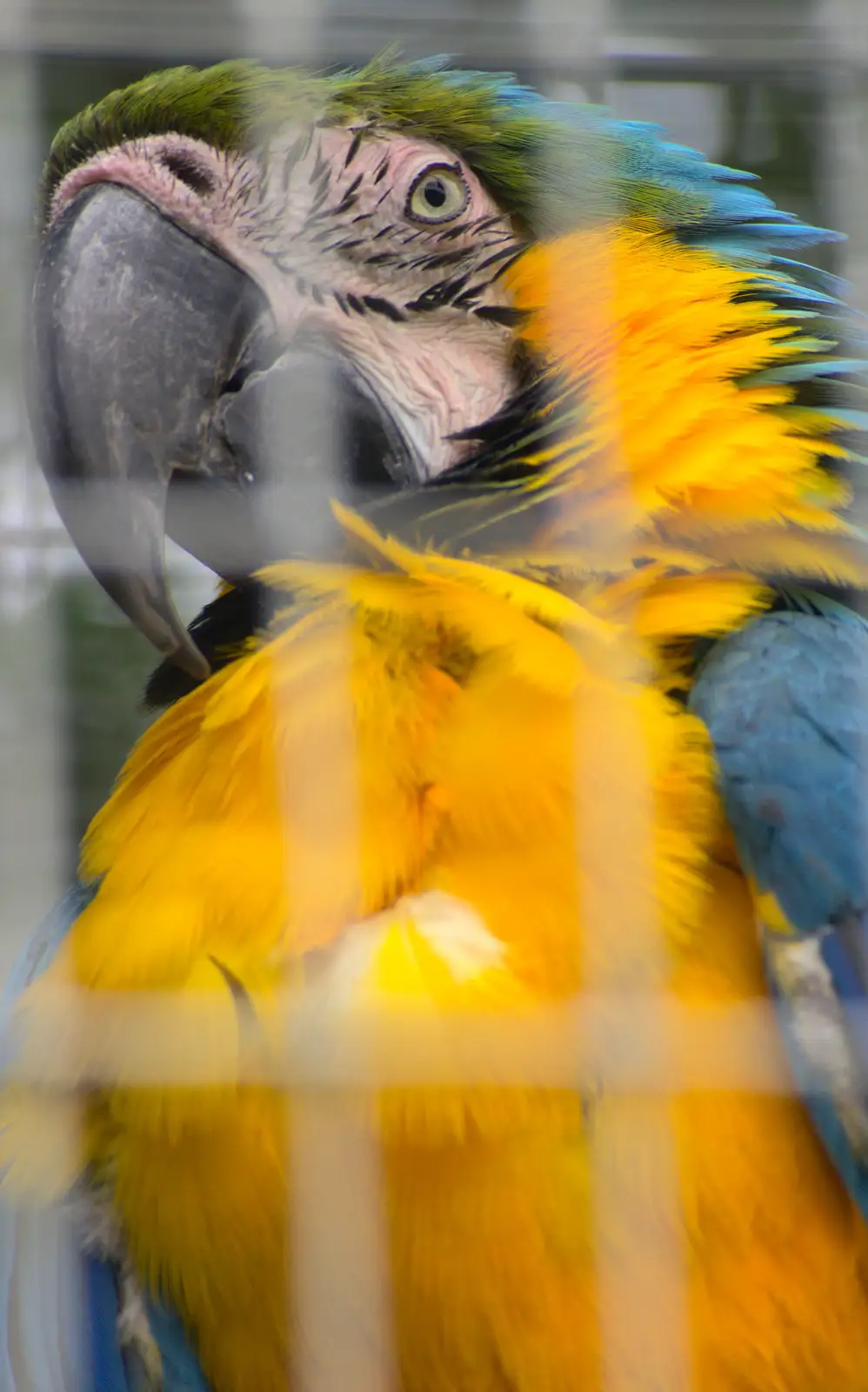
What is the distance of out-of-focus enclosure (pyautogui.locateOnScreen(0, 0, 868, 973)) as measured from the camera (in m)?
0.65

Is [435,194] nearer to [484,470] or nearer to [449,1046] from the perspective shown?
[484,470]

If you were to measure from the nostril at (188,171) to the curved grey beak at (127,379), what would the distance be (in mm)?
32

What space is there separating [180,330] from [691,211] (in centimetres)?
30

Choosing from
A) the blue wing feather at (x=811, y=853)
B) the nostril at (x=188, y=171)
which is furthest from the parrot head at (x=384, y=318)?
the blue wing feather at (x=811, y=853)

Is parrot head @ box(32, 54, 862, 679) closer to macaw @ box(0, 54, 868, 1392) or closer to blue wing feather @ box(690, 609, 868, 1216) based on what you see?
macaw @ box(0, 54, 868, 1392)

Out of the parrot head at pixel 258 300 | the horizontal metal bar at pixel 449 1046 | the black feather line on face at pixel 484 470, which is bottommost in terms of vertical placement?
the horizontal metal bar at pixel 449 1046

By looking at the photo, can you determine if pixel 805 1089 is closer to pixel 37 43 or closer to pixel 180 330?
pixel 180 330

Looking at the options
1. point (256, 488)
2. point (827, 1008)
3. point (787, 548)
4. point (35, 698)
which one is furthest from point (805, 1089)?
point (35, 698)

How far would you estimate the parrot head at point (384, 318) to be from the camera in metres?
0.70

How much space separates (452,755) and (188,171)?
34 cm

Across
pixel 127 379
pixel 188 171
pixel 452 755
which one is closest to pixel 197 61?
pixel 188 171

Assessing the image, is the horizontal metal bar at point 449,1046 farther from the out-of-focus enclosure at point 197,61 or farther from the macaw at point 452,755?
the out-of-focus enclosure at point 197,61

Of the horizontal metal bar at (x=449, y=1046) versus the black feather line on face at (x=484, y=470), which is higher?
the black feather line on face at (x=484, y=470)

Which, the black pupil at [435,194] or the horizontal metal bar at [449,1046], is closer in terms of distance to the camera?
the horizontal metal bar at [449,1046]
